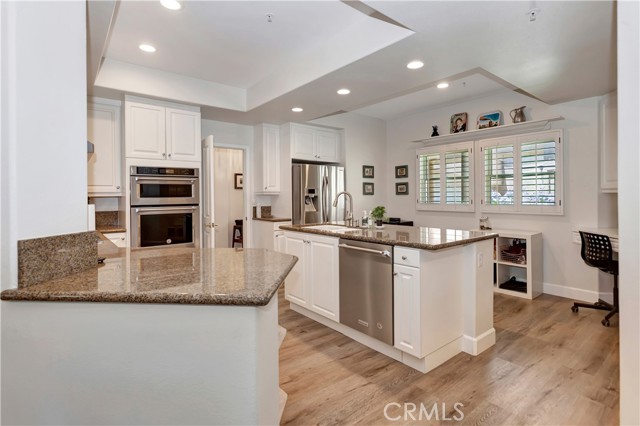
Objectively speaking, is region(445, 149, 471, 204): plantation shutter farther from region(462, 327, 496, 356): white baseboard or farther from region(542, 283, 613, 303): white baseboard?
region(462, 327, 496, 356): white baseboard

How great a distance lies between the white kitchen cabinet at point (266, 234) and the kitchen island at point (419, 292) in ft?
5.31

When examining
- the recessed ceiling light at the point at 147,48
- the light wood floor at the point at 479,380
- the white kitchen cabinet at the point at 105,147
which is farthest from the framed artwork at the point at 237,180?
the light wood floor at the point at 479,380

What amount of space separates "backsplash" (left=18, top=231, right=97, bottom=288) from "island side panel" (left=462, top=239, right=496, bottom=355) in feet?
8.18

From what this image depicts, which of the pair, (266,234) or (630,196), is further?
(266,234)

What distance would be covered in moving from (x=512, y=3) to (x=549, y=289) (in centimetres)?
362

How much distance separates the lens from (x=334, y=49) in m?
2.91

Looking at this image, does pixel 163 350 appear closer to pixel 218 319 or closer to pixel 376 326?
pixel 218 319

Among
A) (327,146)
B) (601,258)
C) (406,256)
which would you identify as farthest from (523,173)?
(406,256)

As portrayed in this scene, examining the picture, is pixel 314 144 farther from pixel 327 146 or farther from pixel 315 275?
pixel 315 275

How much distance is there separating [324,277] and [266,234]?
200 cm

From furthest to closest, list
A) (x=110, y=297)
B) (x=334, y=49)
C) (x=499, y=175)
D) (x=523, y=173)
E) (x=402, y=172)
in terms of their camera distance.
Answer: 1. (x=402, y=172)
2. (x=499, y=175)
3. (x=523, y=173)
4. (x=334, y=49)
5. (x=110, y=297)

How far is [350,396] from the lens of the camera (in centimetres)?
206

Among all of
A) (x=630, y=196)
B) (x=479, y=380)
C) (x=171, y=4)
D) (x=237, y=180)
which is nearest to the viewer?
(x=630, y=196)

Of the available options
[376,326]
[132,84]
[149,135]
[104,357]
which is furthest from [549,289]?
[132,84]
